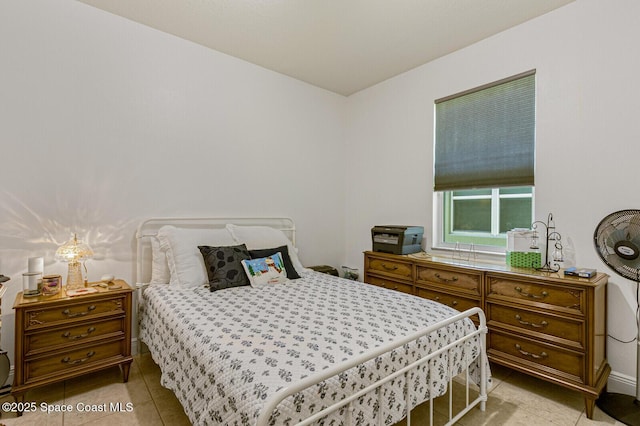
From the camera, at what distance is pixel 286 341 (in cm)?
148

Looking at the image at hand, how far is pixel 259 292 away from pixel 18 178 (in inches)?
72.9

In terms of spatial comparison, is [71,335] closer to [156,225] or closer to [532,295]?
[156,225]

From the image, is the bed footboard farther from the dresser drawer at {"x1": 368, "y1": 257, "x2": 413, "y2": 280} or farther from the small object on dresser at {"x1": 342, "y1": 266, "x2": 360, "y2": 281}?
the small object on dresser at {"x1": 342, "y1": 266, "x2": 360, "y2": 281}

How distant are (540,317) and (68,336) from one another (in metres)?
3.09

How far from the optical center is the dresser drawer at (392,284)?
288 cm

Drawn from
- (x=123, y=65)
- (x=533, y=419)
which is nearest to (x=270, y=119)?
(x=123, y=65)

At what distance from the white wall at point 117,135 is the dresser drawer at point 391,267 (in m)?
1.11

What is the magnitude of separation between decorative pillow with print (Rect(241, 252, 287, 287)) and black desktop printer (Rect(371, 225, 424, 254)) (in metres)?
1.06

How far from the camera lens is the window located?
8.48 feet

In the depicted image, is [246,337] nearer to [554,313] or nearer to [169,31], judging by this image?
[554,313]

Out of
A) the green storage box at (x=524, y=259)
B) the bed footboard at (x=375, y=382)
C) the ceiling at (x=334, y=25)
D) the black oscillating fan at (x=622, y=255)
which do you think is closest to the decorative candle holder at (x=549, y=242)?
the green storage box at (x=524, y=259)

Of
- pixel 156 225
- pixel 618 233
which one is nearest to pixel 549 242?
pixel 618 233

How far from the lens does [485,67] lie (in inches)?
110

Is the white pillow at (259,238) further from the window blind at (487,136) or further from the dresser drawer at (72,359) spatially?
the window blind at (487,136)
